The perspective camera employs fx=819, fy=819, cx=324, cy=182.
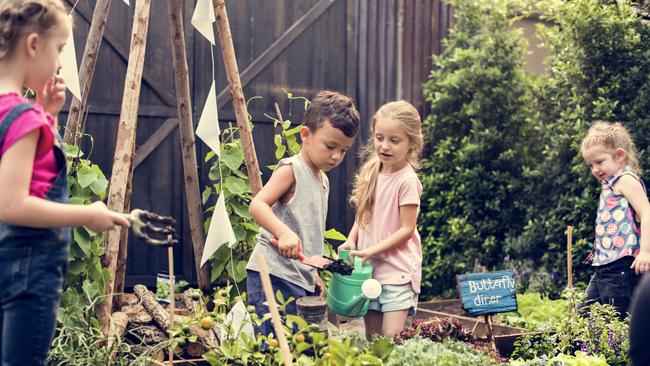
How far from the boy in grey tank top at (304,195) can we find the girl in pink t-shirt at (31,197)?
53.0 inches

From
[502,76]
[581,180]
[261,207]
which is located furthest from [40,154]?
[502,76]

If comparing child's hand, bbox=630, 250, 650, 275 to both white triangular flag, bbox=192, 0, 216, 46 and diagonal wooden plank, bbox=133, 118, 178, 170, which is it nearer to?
white triangular flag, bbox=192, 0, 216, 46

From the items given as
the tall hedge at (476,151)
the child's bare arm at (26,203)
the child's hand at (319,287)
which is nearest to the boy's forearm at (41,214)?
the child's bare arm at (26,203)

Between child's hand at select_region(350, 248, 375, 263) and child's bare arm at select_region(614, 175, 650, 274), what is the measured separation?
5.58 ft

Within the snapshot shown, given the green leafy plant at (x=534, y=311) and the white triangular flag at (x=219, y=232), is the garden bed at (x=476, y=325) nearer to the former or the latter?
the green leafy plant at (x=534, y=311)

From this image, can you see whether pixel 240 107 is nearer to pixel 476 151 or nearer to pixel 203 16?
pixel 203 16

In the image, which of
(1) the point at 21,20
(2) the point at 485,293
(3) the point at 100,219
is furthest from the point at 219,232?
(1) the point at 21,20

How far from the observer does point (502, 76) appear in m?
7.54

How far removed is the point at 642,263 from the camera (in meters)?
4.57

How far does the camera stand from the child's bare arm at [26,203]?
2.18 meters

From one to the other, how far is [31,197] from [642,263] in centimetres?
351

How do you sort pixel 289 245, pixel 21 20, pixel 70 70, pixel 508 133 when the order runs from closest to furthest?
pixel 21 20, pixel 289 245, pixel 70 70, pixel 508 133

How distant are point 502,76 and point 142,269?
12.0 ft

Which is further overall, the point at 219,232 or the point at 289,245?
the point at 219,232
